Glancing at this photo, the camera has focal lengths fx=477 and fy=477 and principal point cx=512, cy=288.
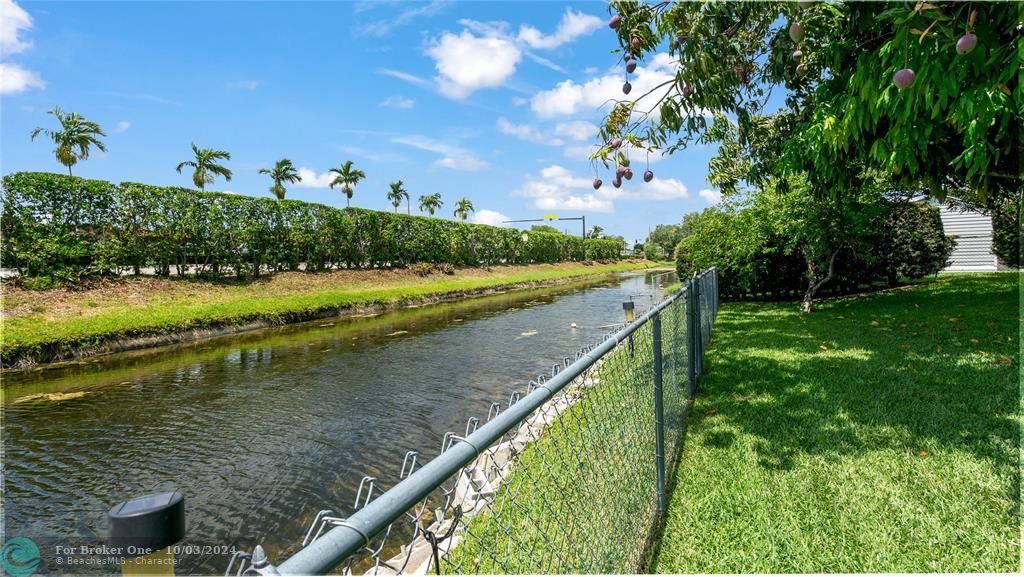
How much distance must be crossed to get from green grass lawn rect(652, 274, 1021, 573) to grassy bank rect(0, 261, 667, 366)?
13.4 metres

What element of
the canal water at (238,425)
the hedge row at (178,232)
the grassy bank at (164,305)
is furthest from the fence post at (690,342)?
the hedge row at (178,232)

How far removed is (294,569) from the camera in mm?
695

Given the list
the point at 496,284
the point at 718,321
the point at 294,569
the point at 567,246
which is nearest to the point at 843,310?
the point at 718,321

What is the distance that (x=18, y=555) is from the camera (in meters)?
3.75

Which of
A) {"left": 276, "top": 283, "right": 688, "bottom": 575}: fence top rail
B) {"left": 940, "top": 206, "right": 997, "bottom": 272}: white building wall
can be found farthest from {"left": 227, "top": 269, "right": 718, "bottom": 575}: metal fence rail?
{"left": 940, "top": 206, "right": 997, "bottom": 272}: white building wall

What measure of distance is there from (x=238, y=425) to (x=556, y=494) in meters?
5.49

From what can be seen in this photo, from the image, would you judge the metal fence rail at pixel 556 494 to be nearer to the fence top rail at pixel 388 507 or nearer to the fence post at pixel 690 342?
the fence top rail at pixel 388 507

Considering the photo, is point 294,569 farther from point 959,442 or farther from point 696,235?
point 696,235

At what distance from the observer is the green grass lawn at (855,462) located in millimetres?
2660

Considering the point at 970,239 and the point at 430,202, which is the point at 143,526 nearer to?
the point at 970,239

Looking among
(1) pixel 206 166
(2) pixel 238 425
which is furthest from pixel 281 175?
(2) pixel 238 425

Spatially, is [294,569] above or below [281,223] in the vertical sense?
below

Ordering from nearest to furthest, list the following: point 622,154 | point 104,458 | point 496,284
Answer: point 622,154 → point 104,458 → point 496,284

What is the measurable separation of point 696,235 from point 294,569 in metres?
16.7
